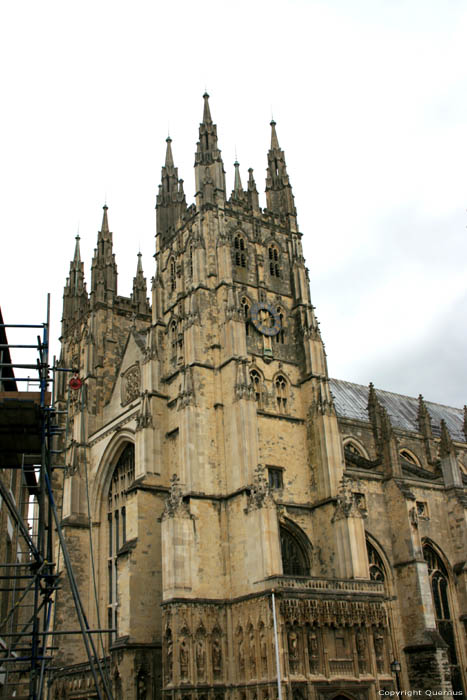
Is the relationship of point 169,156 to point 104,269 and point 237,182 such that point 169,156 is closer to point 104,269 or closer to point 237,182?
point 237,182

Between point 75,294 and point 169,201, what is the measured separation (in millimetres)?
15253

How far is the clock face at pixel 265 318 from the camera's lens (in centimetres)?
4234

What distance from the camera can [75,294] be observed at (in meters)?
61.3

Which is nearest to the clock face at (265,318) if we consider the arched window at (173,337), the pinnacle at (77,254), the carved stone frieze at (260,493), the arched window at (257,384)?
the arched window at (257,384)

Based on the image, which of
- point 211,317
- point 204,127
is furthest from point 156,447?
point 204,127

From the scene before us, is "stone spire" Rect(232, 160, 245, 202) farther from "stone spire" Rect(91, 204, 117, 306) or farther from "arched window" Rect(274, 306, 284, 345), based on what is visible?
"stone spire" Rect(91, 204, 117, 306)

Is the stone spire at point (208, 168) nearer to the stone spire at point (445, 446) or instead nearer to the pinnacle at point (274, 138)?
the pinnacle at point (274, 138)

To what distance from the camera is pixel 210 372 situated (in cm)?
3997

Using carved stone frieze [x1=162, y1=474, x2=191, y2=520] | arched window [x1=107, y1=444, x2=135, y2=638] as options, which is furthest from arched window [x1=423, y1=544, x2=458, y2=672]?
arched window [x1=107, y1=444, x2=135, y2=638]

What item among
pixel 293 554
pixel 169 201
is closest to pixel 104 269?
pixel 169 201

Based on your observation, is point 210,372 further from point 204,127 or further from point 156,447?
point 204,127

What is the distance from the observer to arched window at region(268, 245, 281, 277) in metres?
45.8

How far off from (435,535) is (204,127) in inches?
1127

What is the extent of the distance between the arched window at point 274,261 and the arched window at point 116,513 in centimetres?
1360
